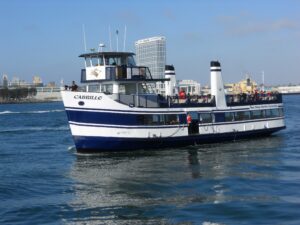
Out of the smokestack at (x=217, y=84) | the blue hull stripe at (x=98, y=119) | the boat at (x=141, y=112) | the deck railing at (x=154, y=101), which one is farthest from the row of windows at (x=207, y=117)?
the blue hull stripe at (x=98, y=119)

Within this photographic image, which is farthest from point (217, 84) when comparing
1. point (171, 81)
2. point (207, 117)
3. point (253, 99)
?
point (171, 81)

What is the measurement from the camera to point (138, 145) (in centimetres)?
3328

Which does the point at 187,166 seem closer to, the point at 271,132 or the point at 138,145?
the point at 138,145

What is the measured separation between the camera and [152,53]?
49.3m

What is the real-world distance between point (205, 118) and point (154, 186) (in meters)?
15.7

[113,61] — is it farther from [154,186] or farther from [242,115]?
[154,186]

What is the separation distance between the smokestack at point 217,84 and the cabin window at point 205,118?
1304 mm

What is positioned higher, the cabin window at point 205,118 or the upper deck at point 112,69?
the upper deck at point 112,69

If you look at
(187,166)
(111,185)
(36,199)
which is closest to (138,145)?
(187,166)

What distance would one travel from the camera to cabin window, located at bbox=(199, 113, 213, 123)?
121 feet

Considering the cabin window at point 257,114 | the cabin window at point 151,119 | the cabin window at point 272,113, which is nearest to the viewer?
the cabin window at point 151,119

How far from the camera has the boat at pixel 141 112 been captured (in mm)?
31469

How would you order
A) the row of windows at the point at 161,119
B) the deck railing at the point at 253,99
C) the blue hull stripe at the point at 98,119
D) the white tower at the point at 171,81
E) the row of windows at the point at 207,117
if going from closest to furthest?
the blue hull stripe at the point at 98,119 < the row of windows at the point at 161,119 < the row of windows at the point at 207,117 < the deck railing at the point at 253,99 < the white tower at the point at 171,81

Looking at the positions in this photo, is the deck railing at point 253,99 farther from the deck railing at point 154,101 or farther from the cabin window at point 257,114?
the deck railing at point 154,101
